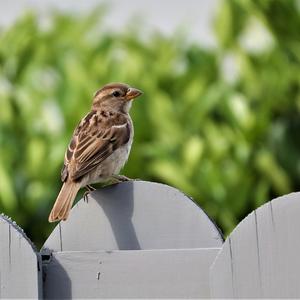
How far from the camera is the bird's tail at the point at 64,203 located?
335cm

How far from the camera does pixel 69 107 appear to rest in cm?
594

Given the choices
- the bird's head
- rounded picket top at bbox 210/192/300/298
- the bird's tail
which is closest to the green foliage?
the bird's head

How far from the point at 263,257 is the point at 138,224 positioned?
50 centimetres

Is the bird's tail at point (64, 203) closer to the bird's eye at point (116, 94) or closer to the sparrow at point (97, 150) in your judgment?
the sparrow at point (97, 150)

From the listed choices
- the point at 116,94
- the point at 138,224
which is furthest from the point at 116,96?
the point at 138,224

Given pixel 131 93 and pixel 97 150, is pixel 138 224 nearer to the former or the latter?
pixel 97 150

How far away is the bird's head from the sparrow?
2 centimetres

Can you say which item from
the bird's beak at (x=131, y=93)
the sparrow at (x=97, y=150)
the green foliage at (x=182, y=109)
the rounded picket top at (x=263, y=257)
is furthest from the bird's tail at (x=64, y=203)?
the green foliage at (x=182, y=109)

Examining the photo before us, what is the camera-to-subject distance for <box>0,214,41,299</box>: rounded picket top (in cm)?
276

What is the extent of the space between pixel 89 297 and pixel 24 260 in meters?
0.21

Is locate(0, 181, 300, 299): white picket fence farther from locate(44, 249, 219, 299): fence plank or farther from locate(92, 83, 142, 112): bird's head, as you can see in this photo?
locate(92, 83, 142, 112): bird's head

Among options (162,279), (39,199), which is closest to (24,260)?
(162,279)

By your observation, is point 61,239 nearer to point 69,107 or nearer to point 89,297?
point 89,297

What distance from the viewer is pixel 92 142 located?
176 inches
